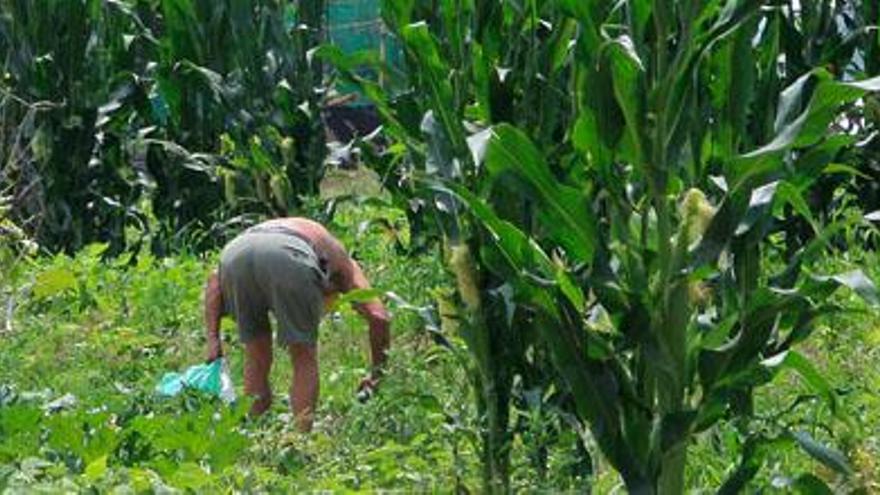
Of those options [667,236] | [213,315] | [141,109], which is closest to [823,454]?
[667,236]

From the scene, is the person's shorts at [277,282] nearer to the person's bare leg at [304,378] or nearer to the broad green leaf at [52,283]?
the person's bare leg at [304,378]

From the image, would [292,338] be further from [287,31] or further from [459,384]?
[287,31]

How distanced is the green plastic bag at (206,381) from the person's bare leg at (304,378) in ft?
0.88

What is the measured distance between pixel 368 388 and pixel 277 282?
780 millimetres

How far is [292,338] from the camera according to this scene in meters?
9.44

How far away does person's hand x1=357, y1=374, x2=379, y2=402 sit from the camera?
868 centimetres

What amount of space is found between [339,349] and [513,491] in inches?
160

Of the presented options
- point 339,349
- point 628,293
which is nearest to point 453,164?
point 628,293

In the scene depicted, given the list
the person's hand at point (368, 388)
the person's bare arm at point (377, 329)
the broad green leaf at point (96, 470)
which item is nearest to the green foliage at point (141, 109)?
the person's bare arm at point (377, 329)

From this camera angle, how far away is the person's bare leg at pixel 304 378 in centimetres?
934

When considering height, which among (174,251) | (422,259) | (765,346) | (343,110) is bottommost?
(343,110)

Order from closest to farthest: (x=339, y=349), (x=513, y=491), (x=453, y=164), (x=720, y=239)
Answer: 1. (x=720, y=239)
2. (x=513, y=491)
3. (x=453, y=164)
4. (x=339, y=349)

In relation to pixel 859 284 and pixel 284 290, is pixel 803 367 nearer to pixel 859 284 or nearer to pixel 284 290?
pixel 859 284

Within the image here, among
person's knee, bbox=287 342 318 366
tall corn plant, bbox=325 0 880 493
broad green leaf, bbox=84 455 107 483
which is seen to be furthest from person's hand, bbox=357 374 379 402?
broad green leaf, bbox=84 455 107 483
